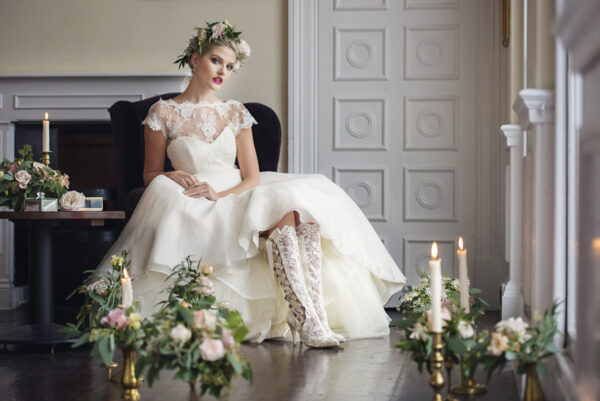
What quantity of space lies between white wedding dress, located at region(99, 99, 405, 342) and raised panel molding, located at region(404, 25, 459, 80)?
1434 millimetres

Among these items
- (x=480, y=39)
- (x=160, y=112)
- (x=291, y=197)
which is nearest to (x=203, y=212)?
(x=291, y=197)

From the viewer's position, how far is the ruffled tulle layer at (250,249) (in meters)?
3.35

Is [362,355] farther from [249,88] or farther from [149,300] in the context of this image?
[249,88]

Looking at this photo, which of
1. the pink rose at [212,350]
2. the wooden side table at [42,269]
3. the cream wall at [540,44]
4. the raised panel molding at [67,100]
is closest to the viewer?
the pink rose at [212,350]

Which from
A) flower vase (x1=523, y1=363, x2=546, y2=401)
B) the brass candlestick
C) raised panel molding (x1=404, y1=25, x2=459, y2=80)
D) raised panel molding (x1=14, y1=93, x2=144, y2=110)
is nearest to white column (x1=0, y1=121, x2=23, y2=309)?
raised panel molding (x1=14, y1=93, x2=144, y2=110)

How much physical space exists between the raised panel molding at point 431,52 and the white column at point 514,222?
129cm

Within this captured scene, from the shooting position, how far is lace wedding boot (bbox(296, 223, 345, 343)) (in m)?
3.25

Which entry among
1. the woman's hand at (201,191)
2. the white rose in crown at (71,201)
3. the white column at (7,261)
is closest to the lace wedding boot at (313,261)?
the woman's hand at (201,191)

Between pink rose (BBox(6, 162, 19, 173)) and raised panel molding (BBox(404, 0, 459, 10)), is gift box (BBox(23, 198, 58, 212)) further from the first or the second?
raised panel molding (BBox(404, 0, 459, 10))

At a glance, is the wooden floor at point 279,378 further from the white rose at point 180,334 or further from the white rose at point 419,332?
the white rose at point 180,334

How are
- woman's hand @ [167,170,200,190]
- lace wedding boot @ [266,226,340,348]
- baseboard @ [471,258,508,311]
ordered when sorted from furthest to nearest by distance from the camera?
baseboard @ [471,258,508,311] → woman's hand @ [167,170,200,190] → lace wedding boot @ [266,226,340,348]

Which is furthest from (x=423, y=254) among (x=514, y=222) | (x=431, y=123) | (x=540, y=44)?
(x=540, y=44)

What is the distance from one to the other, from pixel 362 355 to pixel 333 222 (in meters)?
0.70

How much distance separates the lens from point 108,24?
490cm
